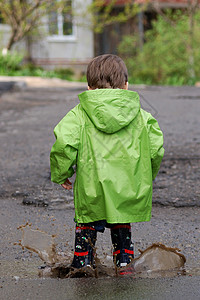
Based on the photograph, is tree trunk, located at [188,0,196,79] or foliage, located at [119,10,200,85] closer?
tree trunk, located at [188,0,196,79]

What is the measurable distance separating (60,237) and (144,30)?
2214 centimetres

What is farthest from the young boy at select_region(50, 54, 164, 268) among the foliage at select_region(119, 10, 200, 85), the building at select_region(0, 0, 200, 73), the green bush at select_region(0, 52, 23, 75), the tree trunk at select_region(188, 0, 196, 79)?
the building at select_region(0, 0, 200, 73)

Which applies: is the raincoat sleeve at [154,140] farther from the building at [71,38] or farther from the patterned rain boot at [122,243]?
the building at [71,38]

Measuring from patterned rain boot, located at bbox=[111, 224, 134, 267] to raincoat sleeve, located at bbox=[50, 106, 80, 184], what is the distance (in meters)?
0.44

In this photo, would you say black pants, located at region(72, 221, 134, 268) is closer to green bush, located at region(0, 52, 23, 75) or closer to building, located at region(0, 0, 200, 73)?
green bush, located at region(0, 52, 23, 75)

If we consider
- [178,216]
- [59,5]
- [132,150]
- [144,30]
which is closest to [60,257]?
[132,150]

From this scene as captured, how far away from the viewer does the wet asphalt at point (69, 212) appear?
2.79 metres

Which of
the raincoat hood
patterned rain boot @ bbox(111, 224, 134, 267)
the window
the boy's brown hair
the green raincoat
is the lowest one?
patterned rain boot @ bbox(111, 224, 134, 267)

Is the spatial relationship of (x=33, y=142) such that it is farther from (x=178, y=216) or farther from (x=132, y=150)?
(x=132, y=150)

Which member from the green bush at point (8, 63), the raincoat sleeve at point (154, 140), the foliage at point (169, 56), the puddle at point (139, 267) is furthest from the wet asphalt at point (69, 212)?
the foliage at point (169, 56)

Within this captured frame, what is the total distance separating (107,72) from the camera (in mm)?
2975

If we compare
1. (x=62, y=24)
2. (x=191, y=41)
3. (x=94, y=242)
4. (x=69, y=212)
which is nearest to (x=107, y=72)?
(x=94, y=242)

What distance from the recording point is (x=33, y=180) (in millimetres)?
5430

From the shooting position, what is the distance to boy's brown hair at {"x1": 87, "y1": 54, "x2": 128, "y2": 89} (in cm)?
297
